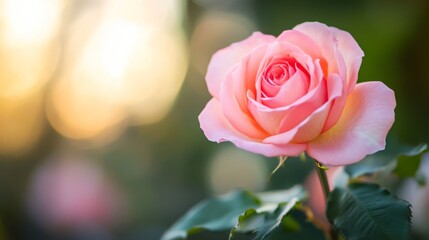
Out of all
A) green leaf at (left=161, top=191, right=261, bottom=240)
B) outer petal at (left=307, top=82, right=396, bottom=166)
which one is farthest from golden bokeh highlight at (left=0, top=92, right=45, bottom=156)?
outer petal at (left=307, top=82, right=396, bottom=166)

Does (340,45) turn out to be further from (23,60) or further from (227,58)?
(23,60)

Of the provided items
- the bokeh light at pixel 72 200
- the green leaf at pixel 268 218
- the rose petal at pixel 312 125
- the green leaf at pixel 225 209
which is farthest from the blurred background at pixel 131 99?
the rose petal at pixel 312 125

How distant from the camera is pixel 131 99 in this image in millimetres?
4238

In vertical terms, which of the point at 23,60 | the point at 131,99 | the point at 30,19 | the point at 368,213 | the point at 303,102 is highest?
the point at 303,102

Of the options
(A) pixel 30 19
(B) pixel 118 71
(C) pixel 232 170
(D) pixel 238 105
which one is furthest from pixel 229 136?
(B) pixel 118 71

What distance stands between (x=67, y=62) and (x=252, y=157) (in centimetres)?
118

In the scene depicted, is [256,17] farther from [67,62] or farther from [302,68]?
[302,68]

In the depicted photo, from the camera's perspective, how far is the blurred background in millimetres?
2359

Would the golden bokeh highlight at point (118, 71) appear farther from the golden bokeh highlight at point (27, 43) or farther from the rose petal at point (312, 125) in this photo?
the rose petal at point (312, 125)

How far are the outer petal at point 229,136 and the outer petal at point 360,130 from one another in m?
0.02

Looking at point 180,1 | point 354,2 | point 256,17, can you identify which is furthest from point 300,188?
point 180,1

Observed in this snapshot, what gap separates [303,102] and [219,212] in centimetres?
28

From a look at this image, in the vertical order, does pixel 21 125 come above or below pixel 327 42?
below

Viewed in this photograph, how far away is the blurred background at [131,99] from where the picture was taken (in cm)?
236
